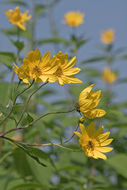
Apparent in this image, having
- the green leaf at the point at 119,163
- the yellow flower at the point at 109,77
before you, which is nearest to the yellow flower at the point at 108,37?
the yellow flower at the point at 109,77

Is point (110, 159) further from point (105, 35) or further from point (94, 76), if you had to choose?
point (105, 35)

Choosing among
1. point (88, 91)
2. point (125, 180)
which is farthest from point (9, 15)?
point (125, 180)

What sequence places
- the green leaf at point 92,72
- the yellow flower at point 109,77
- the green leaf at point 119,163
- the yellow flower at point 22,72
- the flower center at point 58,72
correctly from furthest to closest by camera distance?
the yellow flower at point 109,77 < the green leaf at point 92,72 < the green leaf at point 119,163 < the flower center at point 58,72 < the yellow flower at point 22,72

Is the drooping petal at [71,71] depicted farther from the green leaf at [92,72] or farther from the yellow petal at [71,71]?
the green leaf at [92,72]

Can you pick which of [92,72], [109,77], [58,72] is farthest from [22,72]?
[109,77]

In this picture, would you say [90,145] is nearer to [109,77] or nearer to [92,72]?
[92,72]

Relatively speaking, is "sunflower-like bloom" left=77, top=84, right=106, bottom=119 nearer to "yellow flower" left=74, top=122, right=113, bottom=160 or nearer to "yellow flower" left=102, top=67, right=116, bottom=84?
"yellow flower" left=74, top=122, right=113, bottom=160
